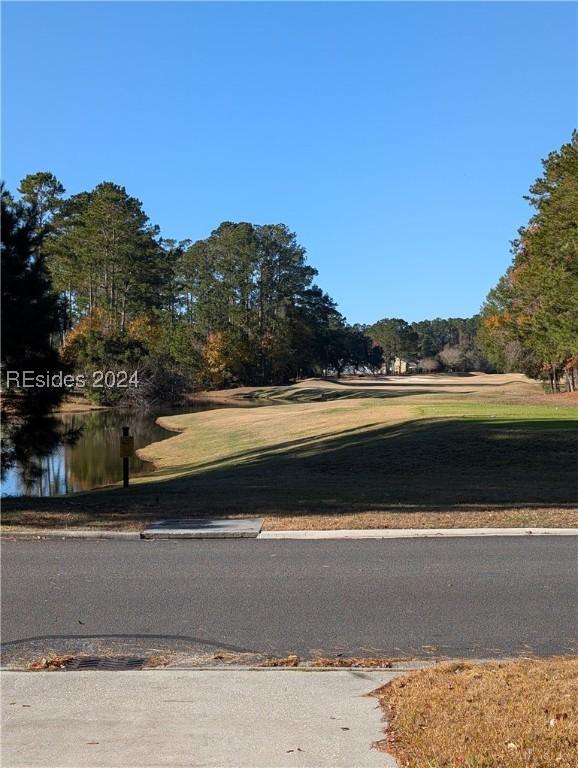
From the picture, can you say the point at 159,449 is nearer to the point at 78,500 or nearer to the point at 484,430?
the point at 484,430

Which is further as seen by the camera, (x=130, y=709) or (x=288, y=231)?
(x=288, y=231)

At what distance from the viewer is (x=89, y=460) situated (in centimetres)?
3584

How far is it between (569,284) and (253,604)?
33.7m

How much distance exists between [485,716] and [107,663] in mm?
2896

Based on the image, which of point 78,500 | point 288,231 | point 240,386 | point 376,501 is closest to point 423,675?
point 376,501

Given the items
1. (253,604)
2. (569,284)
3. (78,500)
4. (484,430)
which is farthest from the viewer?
(569,284)

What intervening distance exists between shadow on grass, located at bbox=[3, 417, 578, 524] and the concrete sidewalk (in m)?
7.89

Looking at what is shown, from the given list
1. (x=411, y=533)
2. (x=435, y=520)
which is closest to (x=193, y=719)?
(x=411, y=533)

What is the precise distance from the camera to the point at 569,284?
38188mm

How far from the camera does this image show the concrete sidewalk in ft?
14.5

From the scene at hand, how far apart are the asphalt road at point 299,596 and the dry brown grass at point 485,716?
97 cm

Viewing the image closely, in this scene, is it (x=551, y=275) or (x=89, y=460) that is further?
(x=551, y=275)

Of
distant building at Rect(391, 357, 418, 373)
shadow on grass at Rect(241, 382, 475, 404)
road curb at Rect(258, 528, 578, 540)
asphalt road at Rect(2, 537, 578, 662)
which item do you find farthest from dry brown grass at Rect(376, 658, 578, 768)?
distant building at Rect(391, 357, 418, 373)

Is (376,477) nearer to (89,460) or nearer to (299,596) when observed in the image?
(299,596)
